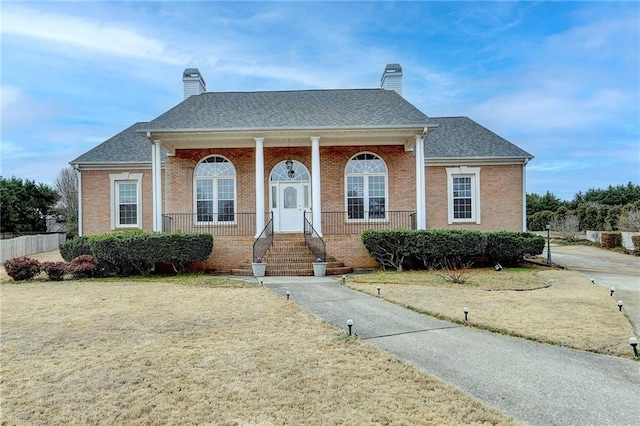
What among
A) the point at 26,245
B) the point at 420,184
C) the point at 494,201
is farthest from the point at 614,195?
the point at 26,245

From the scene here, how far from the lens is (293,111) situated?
56.2 feet

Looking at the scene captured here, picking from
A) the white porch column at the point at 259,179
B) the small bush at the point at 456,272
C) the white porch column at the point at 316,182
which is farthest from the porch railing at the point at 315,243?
the small bush at the point at 456,272

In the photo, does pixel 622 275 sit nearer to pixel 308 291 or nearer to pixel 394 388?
pixel 308 291

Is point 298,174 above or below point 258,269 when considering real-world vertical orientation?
above

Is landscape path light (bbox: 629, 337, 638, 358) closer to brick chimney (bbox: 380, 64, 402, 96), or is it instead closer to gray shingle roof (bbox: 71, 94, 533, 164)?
gray shingle roof (bbox: 71, 94, 533, 164)

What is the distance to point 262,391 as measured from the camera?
4.05 metres

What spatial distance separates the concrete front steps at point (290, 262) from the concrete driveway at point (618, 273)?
7.72m

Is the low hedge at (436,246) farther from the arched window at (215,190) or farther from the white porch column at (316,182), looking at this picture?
the arched window at (215,190)

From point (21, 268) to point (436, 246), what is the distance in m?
13.1

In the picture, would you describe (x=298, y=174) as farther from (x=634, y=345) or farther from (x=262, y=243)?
(x=634, y=345)

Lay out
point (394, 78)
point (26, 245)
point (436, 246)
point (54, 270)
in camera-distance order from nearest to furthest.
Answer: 1. point (54, 270)
2. point (436, 246)
3. point (394, 78)
4. point (26, 245)

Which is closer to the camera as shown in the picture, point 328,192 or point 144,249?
point 144,249

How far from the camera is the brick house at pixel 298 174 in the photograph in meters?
15.1

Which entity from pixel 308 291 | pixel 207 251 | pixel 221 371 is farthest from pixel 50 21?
pixel 221 371
